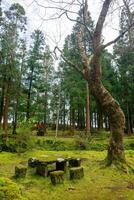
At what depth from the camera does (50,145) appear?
21.1 metres

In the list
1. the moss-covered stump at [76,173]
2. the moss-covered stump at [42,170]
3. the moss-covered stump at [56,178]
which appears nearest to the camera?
the moss-covered stump at [56,178]

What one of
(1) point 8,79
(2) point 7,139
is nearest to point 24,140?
(2) point 7,139

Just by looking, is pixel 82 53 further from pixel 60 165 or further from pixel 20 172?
pixel 20 172

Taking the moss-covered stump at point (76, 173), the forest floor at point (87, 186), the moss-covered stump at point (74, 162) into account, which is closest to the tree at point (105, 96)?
the forest floor at point (87, 186)

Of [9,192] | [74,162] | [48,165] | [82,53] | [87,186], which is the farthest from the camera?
[82,53]

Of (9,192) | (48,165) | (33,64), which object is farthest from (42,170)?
(33,64)

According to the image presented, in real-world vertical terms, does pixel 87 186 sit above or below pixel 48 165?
below

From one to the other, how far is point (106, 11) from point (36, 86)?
76.3 ft

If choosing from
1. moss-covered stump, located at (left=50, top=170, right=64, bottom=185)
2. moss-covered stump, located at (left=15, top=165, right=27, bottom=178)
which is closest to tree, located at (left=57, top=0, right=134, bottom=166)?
moss-covered stump, located at (left=50, top=170, right=64, bottom=185)

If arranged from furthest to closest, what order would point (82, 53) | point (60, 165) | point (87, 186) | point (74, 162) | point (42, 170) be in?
point (82, 53) < point (74, 162) < point (60, 165) < point (42, 170) < point (87, 186)

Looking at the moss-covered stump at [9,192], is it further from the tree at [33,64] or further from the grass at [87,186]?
the tree at [33,64]

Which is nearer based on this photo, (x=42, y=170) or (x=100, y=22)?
(x=42, y=170)

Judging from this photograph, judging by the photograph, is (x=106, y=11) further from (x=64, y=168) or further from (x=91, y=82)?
(x=64, y=168)

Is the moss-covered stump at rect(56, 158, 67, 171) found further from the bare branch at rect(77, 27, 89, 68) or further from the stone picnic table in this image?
the bare branch at rect(77, 27, 89, 68)
